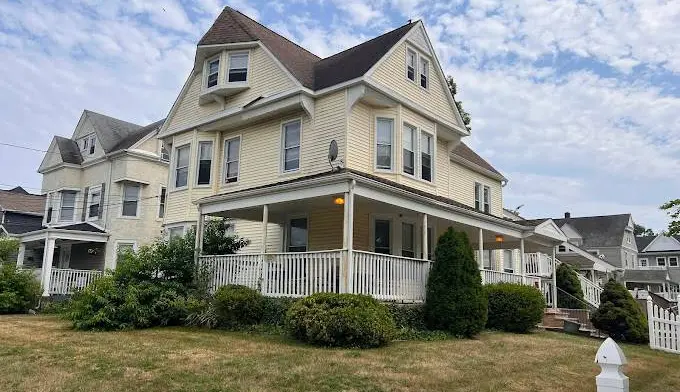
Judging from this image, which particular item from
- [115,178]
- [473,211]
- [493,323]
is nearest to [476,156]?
[473,211]

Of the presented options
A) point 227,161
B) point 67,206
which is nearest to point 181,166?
point 227,161

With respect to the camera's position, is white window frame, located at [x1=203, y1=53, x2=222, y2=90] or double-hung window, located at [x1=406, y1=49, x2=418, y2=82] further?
white window frame, located at [x1=203, y1=53, x2=222, y2=90]

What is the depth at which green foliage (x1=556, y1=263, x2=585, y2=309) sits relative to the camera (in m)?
22.7

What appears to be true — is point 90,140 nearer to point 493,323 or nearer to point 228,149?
point 228,149

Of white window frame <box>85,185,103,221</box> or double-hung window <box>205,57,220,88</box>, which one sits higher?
double-hung window <box>205,57,220,88</box>

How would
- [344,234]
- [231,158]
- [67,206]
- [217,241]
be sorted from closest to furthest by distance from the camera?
[344,234] → [217,241] → [231,158] → [67,206]

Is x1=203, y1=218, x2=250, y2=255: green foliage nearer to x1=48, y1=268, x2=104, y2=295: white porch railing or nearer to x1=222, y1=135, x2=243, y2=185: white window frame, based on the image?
x1=222, y1=135, x2=243, y2=185: white window frame

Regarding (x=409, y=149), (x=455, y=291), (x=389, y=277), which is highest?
(x=409, y=149)

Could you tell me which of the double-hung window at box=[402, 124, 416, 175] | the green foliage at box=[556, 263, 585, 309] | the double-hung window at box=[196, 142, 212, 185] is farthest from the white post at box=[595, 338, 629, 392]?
the green foliage at box=[556, 263, 585, 309]

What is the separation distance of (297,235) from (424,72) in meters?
7.36

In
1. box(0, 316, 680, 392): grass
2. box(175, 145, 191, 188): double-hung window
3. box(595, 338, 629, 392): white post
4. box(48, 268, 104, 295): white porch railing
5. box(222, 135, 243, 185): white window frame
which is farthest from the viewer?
box(48, 268, 104, 295): white porch railing

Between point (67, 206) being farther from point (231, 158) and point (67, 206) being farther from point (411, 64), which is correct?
point (411, 64)

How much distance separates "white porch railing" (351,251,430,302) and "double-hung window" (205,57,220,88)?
10.1m

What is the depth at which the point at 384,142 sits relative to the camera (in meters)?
17.0
